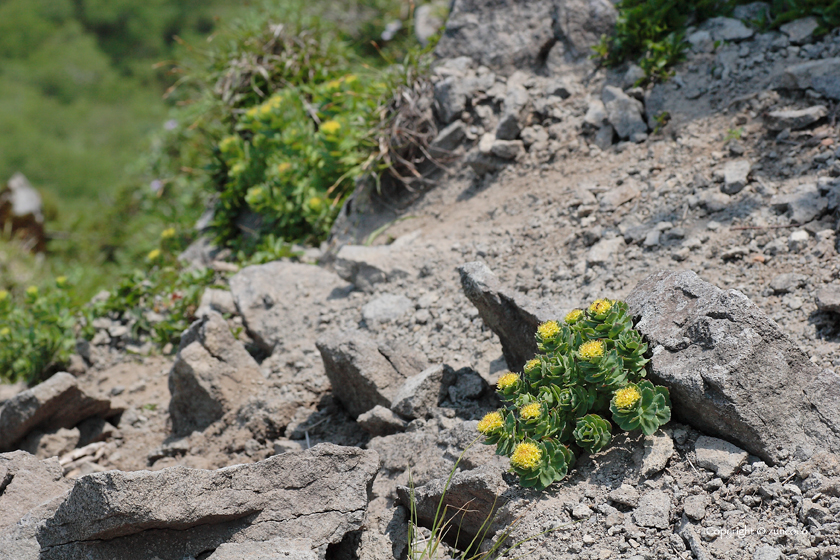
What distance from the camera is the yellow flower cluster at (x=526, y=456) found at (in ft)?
8.07

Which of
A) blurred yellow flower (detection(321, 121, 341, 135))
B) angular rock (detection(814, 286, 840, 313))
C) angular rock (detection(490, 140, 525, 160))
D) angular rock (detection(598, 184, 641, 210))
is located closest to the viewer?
angular rock (detection(814, 286, 840, 313))

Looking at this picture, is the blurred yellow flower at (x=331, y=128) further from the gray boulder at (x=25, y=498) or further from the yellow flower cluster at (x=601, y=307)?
the yellow flower cluster at (x=601, y=307)

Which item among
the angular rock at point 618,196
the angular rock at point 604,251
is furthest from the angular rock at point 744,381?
the angular rock at point 618,196

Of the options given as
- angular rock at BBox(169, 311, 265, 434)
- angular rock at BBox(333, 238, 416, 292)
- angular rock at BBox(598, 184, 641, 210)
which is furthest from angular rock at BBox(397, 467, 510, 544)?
angular rock at BBox(598, 184, 641, 210)

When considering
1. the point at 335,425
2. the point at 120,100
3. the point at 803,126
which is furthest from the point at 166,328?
the point at 120,100

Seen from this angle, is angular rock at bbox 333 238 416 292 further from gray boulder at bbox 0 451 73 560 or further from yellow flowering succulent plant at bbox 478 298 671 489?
gray boulder at bbox 0 451 73 560

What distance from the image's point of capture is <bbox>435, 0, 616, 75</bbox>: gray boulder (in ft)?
17.7

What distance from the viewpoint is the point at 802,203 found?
363 cm

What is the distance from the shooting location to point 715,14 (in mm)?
4930

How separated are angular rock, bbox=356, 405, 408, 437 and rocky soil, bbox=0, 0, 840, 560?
0.04ft

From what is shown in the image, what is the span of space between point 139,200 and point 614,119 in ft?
23.6

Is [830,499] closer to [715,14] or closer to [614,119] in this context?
[614,119]

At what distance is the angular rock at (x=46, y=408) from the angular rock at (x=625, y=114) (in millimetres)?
3949

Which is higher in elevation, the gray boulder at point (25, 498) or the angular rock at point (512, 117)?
the gray boulder at point (25, 498)
